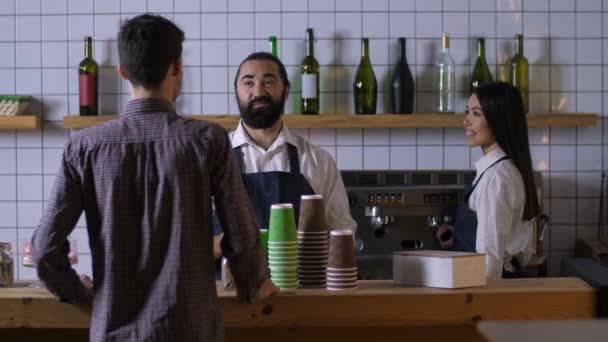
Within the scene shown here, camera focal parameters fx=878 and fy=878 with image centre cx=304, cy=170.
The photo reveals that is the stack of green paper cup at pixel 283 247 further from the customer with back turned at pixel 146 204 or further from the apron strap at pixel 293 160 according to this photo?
the apron strap at pixel 293 160

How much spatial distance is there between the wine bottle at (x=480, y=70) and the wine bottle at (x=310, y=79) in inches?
26.6

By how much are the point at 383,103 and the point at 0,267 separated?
1955 mm

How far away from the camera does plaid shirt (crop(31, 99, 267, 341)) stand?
5.22 feet

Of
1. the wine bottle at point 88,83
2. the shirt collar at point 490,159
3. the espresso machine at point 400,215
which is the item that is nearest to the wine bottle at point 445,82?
the espresso machine at point 400,215

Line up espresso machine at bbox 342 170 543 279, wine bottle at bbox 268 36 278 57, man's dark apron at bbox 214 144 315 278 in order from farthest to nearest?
wine bottle at bbox 268 36 278 57 → espresso machine at bbox 342 170 543 279 → man's dark apron at bbox 214 144 315 278

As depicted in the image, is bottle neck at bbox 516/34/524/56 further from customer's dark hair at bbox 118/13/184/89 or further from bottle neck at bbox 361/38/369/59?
customer's dark hair at bbox 118/13/184/89

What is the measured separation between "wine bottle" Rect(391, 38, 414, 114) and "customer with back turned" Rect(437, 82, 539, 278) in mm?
880

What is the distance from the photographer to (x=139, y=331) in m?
1.59

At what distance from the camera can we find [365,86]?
3.75 m

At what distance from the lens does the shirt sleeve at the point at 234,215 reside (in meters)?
1.64

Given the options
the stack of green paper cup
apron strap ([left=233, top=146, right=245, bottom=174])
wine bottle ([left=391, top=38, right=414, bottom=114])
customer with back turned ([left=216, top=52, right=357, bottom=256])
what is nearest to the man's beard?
customer with back turned ([left=216, top=52, right=357, bottom=256])

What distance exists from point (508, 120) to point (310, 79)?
3.64ft

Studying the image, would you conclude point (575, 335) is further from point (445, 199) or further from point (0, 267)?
point (445, 199)

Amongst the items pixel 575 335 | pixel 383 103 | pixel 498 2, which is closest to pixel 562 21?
pixel 498 2
